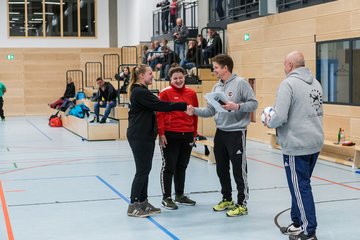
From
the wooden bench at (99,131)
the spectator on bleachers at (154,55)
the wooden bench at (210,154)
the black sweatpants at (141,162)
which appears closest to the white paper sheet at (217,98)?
the black sweatpants at (141,162)

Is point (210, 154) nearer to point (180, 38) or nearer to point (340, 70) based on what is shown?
point (340, 70)

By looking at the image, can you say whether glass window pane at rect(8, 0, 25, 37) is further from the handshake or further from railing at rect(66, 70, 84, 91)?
the handshake

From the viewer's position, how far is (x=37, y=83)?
25.5 metres

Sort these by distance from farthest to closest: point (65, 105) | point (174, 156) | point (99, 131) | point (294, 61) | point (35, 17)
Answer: point (35, 17)
point (65, 105)
point (99, 131)
point (174, 156)
point (294, 61)

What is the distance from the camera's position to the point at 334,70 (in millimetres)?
11297

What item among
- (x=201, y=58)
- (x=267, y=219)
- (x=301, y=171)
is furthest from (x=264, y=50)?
(x=301, y=171)

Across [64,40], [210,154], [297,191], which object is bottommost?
[210,154]

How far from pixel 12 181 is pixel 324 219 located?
504cm

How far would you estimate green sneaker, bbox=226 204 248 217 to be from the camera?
20.6 feet

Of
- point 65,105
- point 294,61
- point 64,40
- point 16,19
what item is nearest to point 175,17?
point 65,105

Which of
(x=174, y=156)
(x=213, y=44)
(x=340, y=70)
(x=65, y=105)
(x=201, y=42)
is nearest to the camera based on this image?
(x=174, y=156)

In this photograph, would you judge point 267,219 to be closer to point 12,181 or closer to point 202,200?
point 202,200

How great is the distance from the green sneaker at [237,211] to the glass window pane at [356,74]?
5.14 meters

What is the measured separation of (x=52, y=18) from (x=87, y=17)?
5.24 ft
